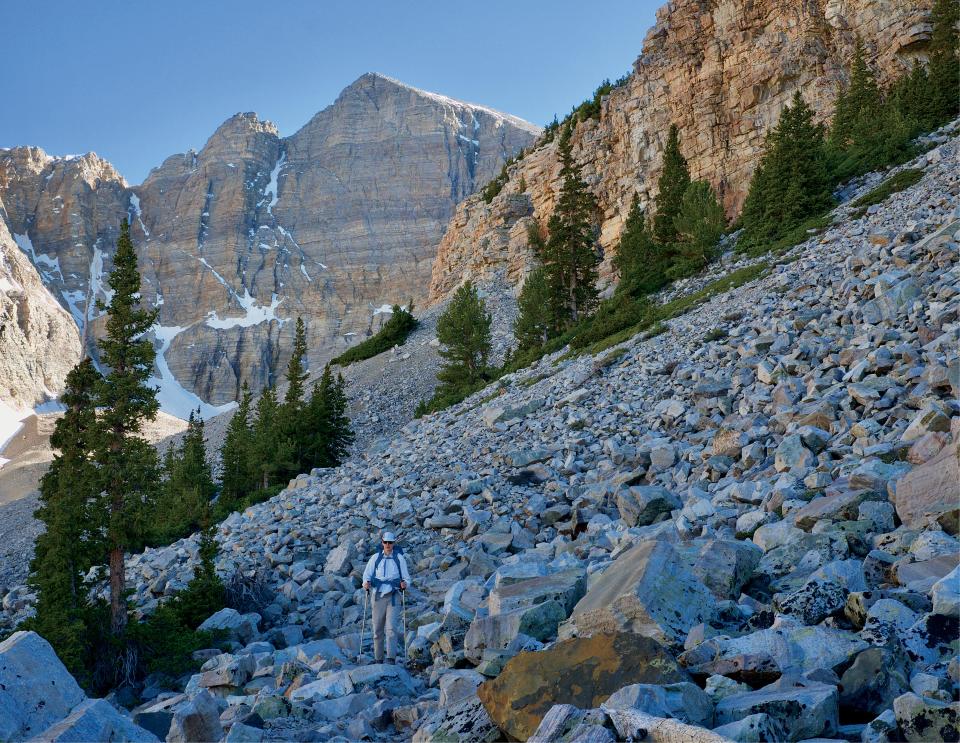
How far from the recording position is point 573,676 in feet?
15.7

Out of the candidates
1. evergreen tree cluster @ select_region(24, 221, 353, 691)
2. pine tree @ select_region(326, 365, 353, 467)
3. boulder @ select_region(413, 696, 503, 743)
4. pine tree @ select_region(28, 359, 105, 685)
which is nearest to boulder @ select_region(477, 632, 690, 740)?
boulder @ select_region(413, 696, 503, 743)

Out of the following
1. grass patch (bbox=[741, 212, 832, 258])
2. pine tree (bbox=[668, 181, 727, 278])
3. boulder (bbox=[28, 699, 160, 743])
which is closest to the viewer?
boulder (bbox=[28, 699, 160, 743])

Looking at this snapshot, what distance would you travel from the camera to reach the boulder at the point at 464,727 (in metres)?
4.89

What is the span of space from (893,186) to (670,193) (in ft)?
91.6

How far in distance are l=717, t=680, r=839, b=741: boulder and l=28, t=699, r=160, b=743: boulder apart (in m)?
4.75

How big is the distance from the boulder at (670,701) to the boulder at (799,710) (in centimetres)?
15

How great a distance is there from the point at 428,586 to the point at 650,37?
80219 millimetres

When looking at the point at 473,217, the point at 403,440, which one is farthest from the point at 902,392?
the point at 473,217

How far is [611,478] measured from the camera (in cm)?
1414

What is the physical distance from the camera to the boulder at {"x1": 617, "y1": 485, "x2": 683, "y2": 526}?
11.2 metres

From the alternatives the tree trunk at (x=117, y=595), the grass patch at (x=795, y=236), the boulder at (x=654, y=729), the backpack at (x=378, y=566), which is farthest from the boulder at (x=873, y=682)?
the grass patch at (x=795, y=236)

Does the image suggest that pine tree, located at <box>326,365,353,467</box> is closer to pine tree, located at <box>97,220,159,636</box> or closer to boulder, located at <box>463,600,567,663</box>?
pine tree, located at <box>97,220,159,636</box>

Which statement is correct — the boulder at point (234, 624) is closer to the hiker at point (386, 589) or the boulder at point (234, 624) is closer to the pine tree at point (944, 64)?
the hiker at point (386, 589)

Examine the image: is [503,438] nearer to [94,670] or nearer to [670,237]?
[94,670]
